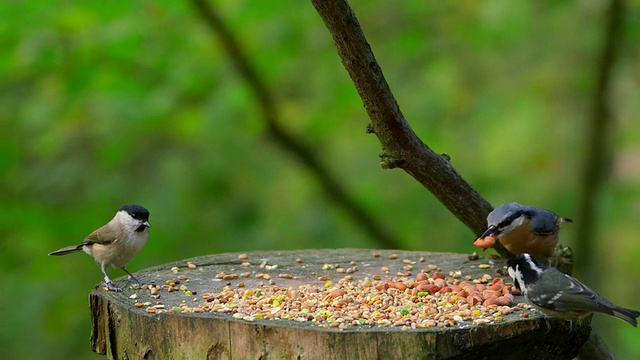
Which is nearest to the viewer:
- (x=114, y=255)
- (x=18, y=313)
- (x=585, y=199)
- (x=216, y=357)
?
(x=216, y=357)

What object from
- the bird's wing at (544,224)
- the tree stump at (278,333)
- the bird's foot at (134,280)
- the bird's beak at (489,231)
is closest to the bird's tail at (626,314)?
the tree stump at (278,333)

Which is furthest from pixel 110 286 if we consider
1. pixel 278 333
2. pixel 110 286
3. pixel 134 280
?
pixel 278 333

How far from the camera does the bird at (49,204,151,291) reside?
3.84 m

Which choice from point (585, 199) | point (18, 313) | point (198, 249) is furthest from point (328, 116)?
point (18, 313)

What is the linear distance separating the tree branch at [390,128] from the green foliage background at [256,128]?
2.55 metres

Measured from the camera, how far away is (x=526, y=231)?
375cm

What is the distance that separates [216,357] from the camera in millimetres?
2734

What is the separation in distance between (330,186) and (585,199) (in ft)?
6.60

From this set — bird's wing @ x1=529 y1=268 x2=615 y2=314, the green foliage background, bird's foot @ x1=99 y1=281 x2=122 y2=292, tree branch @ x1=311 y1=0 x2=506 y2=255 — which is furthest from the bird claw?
→ the green foliage background

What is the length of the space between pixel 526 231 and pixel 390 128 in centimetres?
108

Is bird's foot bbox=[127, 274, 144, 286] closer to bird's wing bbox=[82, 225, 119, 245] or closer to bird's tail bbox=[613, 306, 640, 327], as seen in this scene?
bird's wing bbox=[82, 225, 119, 245]

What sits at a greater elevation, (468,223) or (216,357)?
(468,223)

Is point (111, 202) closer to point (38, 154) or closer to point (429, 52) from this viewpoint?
point (38, 154)

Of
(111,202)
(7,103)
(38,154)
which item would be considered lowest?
(111,202)
